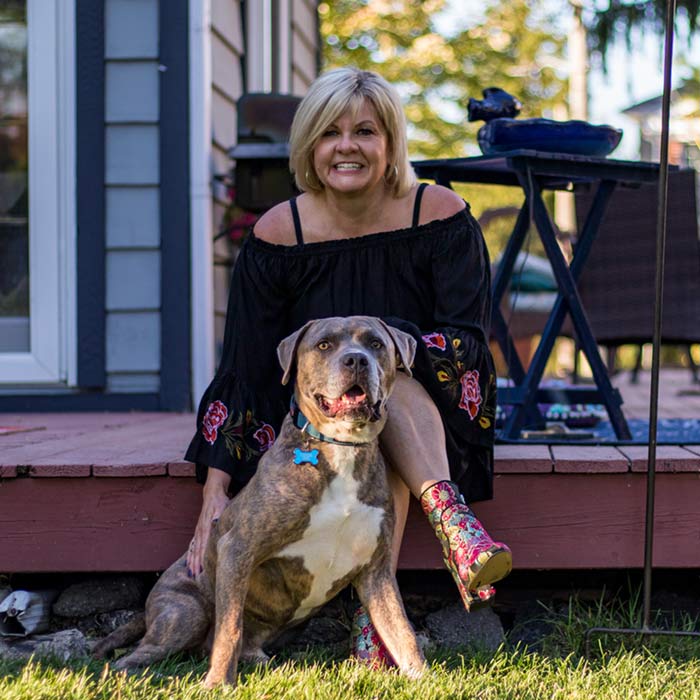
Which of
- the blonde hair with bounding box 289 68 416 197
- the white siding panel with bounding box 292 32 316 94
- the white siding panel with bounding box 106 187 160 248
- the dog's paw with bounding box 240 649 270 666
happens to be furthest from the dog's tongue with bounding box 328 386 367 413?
the white siding panel with bounding box 292 32 316 94

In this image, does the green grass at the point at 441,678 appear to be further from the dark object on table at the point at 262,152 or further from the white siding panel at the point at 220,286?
the dark object on table at the point at 262,152

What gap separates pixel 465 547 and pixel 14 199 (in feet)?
9.97

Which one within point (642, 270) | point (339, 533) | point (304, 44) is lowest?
point (339, 533)

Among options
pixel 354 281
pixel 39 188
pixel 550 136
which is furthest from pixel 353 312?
pixel 39 188

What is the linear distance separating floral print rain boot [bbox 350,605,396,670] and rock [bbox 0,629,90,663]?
2.49 ft

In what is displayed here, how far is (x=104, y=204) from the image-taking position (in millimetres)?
4895

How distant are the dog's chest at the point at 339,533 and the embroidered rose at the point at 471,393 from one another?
1.54 ft

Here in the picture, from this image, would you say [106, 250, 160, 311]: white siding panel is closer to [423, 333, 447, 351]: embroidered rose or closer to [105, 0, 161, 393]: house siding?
[105, 0, 161, 393]: house siding

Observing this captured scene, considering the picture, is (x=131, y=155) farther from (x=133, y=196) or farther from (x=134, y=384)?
(x=134, y=384)

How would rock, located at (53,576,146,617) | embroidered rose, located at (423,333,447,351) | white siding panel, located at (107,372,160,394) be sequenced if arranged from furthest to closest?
white siding panel, located at (107,372,160,394), rock, located at (53,576,146,617), embroidered rose, located at (423,333,447,351)

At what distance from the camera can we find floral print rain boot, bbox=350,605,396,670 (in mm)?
2871

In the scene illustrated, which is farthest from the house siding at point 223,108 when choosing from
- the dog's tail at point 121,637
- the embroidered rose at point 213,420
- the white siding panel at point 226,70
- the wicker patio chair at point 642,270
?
the dog's tail at point 121,637

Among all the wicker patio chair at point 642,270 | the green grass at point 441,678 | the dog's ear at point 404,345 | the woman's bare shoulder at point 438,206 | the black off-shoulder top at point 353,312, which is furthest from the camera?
the wicker patio chair at point 642,270

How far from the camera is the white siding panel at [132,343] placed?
4.92m
